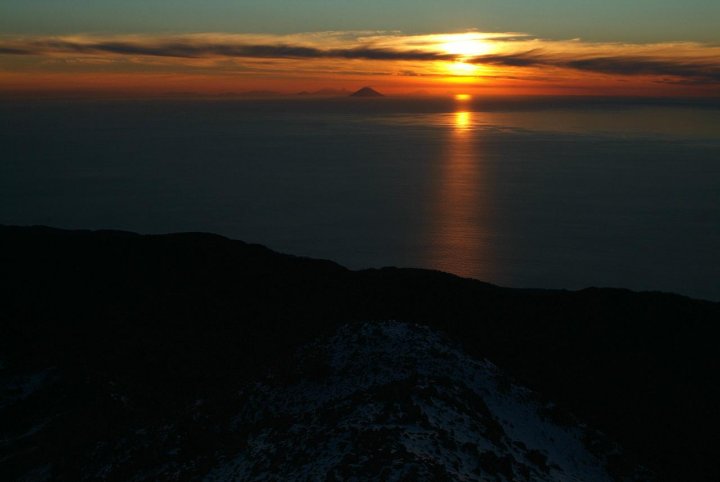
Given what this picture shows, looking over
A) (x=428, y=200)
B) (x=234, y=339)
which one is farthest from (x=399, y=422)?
(x=428, y=200)

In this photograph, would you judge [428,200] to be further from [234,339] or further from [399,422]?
[399,422]

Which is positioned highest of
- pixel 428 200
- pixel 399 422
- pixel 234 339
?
pixel 399 422

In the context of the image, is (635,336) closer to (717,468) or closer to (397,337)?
(717,468)

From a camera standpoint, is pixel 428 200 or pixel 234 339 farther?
pixel 428 200

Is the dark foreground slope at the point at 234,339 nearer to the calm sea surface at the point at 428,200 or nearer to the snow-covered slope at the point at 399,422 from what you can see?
the snow-covered slope at the point at 399,422

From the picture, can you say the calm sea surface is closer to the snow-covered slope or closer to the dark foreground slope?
the dark foreground slope

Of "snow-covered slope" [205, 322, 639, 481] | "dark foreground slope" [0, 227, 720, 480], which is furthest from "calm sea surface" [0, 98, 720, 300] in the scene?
"snow-covered slope" [205, 322, 639, 481]
